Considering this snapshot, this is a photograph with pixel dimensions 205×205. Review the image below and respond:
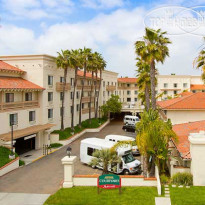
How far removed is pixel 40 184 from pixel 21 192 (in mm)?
2270

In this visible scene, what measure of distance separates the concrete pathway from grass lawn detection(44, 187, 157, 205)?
1.81 m

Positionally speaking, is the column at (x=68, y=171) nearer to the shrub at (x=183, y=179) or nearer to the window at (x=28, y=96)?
the shrub at (x=183, y=179)

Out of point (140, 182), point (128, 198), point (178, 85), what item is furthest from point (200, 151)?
point (178, 85)

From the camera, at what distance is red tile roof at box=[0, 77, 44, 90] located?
1167 inches

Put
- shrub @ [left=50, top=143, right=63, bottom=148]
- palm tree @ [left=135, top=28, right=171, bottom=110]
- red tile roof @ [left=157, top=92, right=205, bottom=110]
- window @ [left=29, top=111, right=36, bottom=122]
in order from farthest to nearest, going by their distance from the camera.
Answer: shrub @ [left=50, top=143, right=63, bottom=148] → window @ [left=29, top=111, right=36, bottom=122] → red tile roof @ [left=157, top=92, right=205, bottom=110] → palm tree @ [left=135, top=28, right=171, bottom=110]

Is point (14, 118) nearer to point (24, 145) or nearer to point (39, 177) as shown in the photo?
point (24, 145)

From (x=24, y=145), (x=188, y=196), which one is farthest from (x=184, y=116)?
(x=24, y=145)

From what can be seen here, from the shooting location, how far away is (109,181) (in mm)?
14969

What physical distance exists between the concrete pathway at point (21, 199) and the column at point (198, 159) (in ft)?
31.7

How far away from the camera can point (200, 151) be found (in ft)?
50.0

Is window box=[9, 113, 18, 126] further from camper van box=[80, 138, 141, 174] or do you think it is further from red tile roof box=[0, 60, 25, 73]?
camper van box=[80, 138, 141, 174]

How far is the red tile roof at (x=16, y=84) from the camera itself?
97.3ft

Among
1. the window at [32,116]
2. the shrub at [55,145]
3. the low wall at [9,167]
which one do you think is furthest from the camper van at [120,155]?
the window at [32,116]

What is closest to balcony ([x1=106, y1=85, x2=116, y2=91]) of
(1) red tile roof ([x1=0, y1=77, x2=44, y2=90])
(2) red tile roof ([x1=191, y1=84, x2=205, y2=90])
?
(2) red tile roof ([x1=191, y1=84, x2=205, y2=90])
